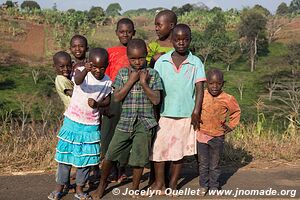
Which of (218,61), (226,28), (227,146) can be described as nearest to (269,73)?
(218,61)

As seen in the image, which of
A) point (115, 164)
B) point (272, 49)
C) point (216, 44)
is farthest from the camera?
point (272, 49)

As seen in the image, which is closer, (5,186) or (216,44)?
(5,186)

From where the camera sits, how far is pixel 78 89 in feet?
11.6

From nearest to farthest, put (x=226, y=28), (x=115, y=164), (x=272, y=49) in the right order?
(x=115, y=164) < (x=272, y=49) < (x=226, y=28)

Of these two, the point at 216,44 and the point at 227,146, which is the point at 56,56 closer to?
the point at 227,146

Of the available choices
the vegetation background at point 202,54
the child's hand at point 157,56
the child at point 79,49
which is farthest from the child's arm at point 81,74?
the vegetation background at point 202,54

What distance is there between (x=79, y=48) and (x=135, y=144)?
3.58 ft

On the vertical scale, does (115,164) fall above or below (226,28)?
below

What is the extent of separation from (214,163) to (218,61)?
3094cm

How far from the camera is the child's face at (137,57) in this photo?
347 cm

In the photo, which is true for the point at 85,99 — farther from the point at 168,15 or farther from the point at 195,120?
the point at 168,15

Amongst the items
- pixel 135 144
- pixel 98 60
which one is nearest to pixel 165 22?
pixel 98 60

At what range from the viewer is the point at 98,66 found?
3.47 metres

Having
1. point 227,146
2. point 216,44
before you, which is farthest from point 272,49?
point 227,146
